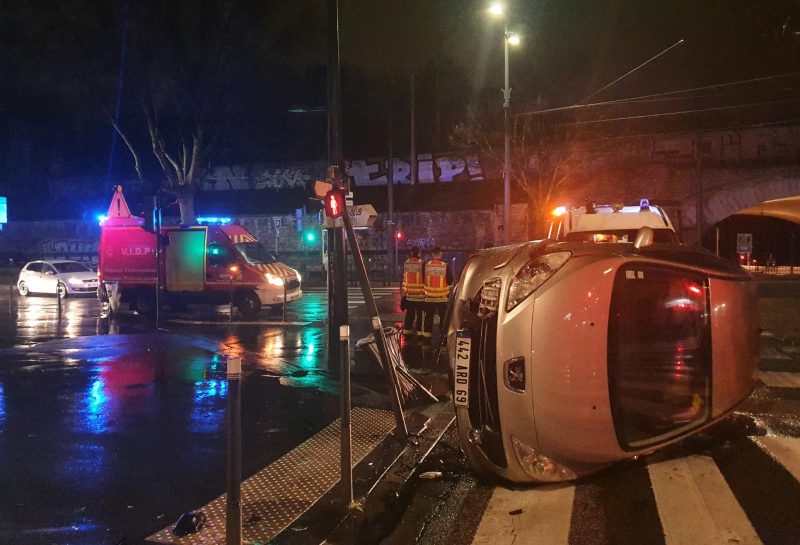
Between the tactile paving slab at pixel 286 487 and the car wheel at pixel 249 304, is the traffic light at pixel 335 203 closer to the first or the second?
the tactile paving slab at pixel 286 487

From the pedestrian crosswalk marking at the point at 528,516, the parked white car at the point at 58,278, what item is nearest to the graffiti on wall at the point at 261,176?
the parked white car at the point at 58,278

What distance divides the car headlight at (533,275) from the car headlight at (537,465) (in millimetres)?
949

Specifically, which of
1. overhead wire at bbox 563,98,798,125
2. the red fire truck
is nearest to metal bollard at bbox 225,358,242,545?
the red fire truck

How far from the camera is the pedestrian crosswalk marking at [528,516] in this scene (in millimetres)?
4074

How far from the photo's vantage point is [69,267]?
2366cm

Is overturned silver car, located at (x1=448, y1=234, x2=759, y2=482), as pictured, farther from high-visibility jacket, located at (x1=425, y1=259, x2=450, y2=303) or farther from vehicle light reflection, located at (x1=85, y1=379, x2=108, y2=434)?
high-visibility jacket, located at (x1=425, y1=259, x2=450, y2=303)

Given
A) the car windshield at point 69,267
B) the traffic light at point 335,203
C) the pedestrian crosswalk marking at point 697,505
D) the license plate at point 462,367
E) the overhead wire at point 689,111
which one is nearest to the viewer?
the pedestrian crosswalk marking at point 697,505

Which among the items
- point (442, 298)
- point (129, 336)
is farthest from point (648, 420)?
point (129, 336)

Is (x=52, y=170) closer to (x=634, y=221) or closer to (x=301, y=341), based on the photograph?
(x=301, y=341)

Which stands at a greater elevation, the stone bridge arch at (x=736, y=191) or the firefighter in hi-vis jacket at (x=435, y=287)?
the stone bridge arch at (x=736, y=191)

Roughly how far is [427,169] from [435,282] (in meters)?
27.9

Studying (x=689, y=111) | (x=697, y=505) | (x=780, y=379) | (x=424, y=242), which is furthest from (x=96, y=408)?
(x=689, y=111)

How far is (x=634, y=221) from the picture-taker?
1156 centimetres

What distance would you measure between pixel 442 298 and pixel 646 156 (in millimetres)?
23649
